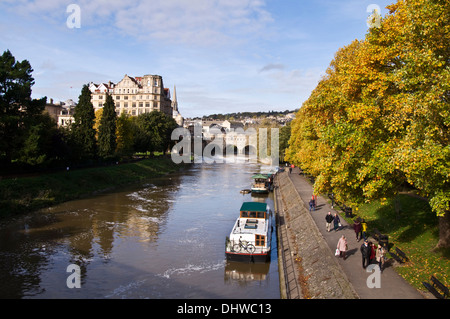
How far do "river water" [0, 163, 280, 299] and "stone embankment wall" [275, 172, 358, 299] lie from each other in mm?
1568

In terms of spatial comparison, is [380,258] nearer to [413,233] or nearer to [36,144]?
[413,233]

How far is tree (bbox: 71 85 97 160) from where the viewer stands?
59.9 meters

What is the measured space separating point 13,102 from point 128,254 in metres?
30.4

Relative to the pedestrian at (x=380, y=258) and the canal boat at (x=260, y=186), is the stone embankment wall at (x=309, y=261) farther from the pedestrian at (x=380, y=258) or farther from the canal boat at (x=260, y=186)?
the canal boat at (x=260, y=186)

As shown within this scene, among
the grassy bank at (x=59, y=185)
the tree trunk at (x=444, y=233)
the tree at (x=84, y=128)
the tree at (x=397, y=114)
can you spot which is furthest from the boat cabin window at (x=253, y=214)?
the tree at (x=84, y=128)

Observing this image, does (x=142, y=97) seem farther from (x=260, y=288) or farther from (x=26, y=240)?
(x=260, y=288)

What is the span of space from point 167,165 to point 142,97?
54.4 m

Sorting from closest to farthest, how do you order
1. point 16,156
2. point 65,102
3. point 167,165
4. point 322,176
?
point 322,176 → point 16,156 → point 167,165 → point 65,102

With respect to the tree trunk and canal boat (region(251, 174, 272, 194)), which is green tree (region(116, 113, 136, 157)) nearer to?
canal boat (region(251, 174, 272, 194))

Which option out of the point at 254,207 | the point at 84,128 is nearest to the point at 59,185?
the point at 84,128

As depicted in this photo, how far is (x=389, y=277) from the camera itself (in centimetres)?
1686

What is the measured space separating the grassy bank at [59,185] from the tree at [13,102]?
4.47 meters

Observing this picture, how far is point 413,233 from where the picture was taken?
22812 mm
